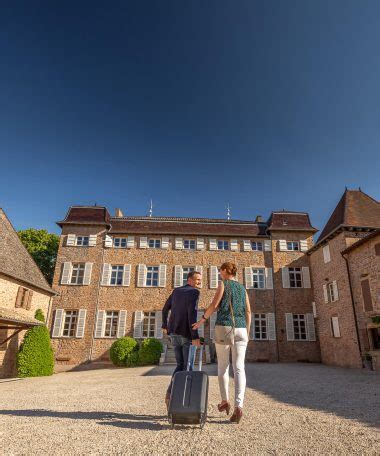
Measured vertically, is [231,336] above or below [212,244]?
below

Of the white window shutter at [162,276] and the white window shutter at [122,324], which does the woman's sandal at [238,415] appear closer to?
the white window shutter at [122,324]

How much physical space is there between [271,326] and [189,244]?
7.72m

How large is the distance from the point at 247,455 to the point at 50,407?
11.8 feet

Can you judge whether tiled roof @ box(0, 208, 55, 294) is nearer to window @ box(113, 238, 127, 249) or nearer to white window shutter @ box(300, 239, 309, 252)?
window @ box(113, 238, 127, 249)

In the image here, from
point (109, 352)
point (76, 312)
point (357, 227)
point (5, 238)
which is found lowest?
point (109, 352)

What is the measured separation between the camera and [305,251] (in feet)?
70.1

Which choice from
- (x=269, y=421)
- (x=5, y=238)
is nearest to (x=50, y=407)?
(x=269, y=421)

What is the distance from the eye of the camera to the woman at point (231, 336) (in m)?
3.60

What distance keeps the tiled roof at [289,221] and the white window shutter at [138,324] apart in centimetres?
1073

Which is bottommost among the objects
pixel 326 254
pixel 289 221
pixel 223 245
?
pixel 326 254

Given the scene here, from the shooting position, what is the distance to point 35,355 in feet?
46.7

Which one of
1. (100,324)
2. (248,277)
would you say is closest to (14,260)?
(100,324)

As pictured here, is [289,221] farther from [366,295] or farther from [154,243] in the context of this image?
[154,243]

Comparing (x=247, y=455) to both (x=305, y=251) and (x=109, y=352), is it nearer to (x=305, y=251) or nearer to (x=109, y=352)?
(x=109, y=352)
